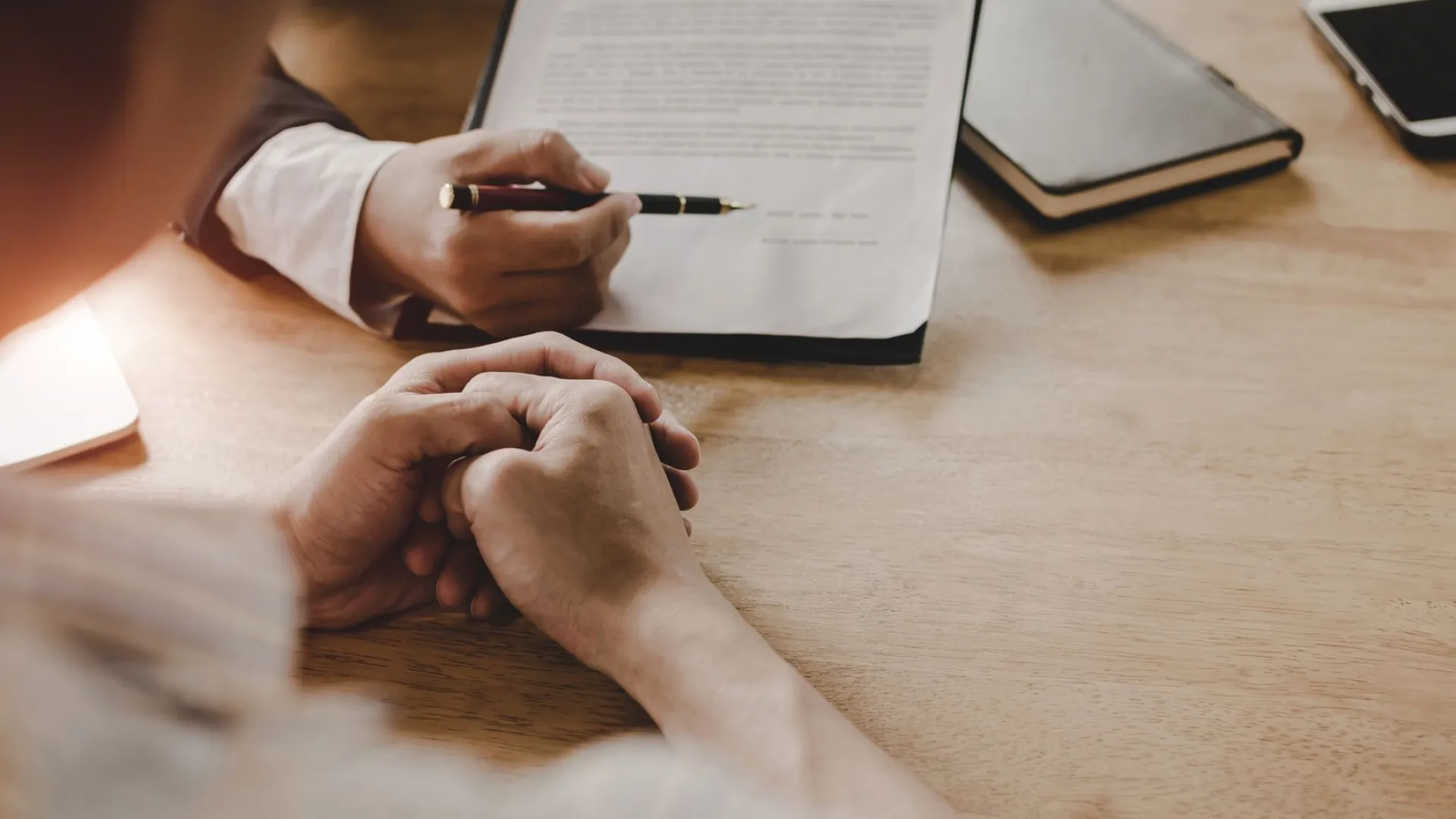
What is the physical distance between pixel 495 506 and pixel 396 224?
1.09 ft

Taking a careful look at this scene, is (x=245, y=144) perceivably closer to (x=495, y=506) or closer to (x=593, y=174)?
(x=593, y=174)

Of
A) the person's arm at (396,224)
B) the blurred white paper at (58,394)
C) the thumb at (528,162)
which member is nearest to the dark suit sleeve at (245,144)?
the person's arm at (396,224)

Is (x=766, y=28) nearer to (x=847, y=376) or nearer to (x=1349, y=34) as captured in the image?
(x=847, y=376)

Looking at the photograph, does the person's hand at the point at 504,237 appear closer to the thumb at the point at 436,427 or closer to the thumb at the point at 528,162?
the thumb at the point at 528,162

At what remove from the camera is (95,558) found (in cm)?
44

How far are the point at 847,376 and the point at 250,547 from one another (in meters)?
0.42

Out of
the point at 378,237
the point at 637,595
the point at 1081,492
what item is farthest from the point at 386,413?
the point at 1081,492

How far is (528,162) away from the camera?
0.79 meters

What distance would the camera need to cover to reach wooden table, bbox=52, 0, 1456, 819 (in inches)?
22.4

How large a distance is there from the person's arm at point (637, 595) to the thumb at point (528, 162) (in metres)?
0.20

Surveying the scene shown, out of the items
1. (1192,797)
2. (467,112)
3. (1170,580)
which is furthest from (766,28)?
(1192,797)

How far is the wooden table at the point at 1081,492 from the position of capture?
57cm

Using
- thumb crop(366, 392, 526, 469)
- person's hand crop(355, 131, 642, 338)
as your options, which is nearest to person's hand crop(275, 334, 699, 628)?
thumb crop(366, 392, 526, 469)

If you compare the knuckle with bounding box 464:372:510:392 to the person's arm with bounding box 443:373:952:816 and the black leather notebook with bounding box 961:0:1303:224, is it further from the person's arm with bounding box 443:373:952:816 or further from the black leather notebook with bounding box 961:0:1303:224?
the black leather notebook with bounding box 961:0:1303:224
